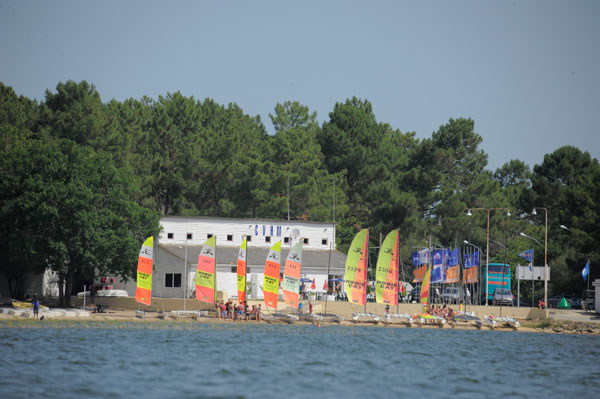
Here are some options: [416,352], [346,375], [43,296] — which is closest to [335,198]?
[43,296]

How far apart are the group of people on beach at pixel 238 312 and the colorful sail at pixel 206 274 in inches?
76.0

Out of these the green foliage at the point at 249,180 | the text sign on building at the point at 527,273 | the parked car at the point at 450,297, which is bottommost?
the parked car at the point at 450,297

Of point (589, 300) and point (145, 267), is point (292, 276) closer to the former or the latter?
point (145, 267)

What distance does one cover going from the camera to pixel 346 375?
37.8 m

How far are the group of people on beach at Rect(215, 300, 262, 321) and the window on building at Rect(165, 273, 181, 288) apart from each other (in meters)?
9.59

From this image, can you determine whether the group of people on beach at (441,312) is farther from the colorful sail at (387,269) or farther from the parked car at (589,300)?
the parked car at (589,300)

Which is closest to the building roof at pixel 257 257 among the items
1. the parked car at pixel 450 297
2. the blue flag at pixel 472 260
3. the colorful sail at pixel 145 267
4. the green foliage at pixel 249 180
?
the green foliage at pixel 249 180

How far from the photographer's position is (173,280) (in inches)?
2756

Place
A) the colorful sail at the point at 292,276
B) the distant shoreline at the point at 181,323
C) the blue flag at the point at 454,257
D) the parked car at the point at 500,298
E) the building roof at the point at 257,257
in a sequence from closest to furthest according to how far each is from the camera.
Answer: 1. the distant shoreline at the point at 181,323
2. the colorful sail at the point at 292,276
3. the building roof at the point at 257,257
4. the blue flag at the point at 454,257
5. the parked car at the point at 500,298

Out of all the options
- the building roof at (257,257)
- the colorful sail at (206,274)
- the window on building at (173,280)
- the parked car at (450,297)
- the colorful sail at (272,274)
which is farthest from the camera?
the parked car at (450,297)

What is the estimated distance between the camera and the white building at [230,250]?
230 feet

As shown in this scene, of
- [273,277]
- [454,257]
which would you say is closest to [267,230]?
[454,257]

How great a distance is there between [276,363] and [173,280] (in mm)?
30720

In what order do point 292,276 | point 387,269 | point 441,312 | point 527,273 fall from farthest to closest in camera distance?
point 527,273 < point 441,312 < point 387,269 < point 292,276
